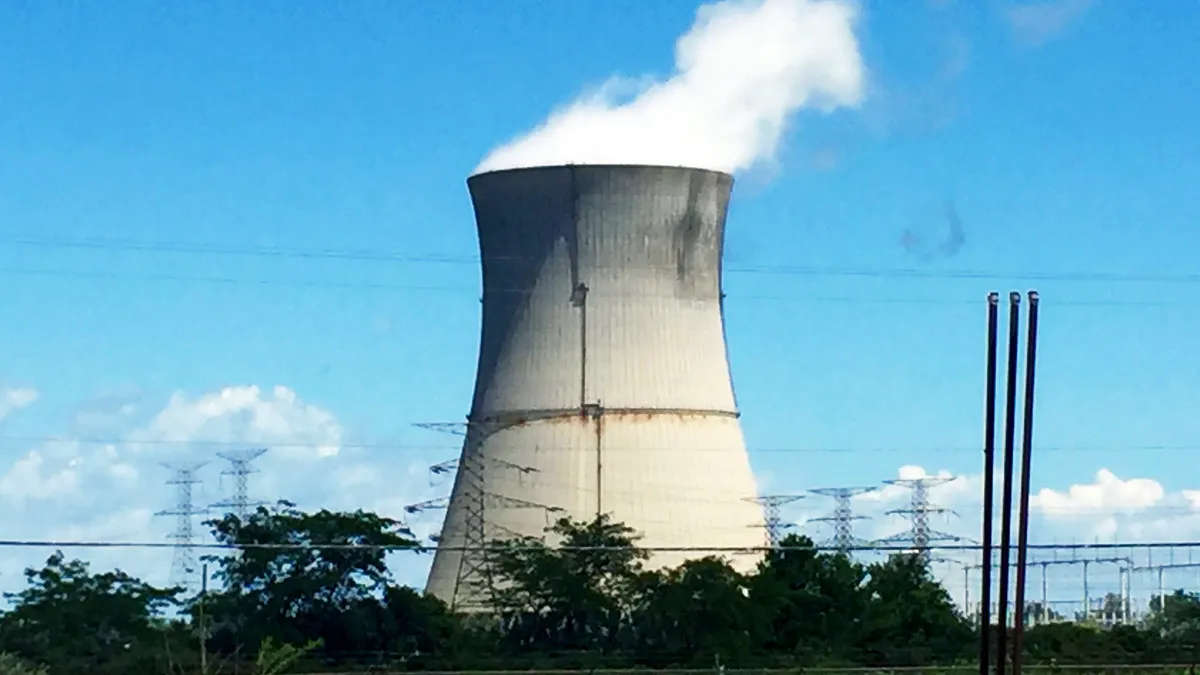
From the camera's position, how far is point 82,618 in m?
23.3

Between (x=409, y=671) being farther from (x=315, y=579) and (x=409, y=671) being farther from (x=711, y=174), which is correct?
(x=711, y=174)

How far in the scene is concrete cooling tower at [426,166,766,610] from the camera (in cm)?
2644

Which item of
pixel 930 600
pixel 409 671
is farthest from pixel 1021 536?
pixel 930 600

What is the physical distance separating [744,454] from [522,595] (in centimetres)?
338

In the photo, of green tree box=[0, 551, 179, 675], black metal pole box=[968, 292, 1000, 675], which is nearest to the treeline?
green tree box=[0, 551, 179, 675]

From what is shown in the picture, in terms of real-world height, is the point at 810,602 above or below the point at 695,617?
above

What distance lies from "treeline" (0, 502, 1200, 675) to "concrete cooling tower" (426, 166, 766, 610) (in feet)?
2.07

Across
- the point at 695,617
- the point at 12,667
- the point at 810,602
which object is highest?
the point at 810,602

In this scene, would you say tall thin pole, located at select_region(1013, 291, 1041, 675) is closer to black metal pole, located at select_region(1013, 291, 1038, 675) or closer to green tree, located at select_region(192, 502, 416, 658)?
black metal pole, located at select_region(1013, 291, 1038, 675)

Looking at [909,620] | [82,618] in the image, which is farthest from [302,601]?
[909,620]

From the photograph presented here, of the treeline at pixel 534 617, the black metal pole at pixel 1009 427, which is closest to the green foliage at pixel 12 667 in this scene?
the treeline at pixel 534 617

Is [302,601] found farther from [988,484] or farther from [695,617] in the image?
[988,484]

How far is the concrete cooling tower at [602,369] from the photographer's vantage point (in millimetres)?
26438

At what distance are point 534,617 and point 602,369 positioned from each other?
9.44ft
